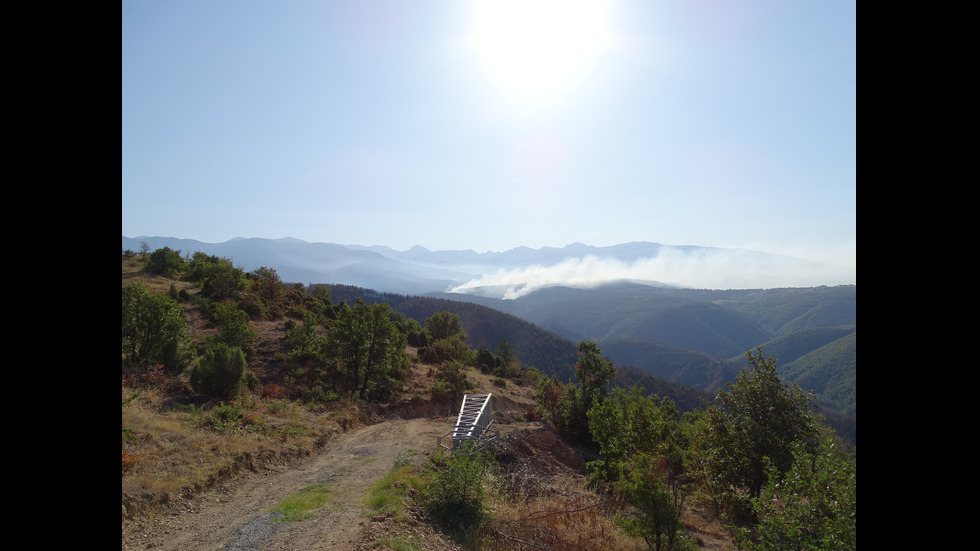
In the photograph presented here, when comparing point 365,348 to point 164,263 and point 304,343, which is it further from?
point 164,263

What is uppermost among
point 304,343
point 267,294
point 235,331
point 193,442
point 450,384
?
point 267,294

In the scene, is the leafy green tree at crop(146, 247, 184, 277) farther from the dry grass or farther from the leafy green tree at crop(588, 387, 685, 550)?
the leafy green tree at crop(588, 387, 685, 550)

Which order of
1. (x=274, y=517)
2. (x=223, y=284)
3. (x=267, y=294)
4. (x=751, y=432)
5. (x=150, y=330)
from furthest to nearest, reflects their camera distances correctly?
(x=267, y=294) → (x=223, y=284) → (x=150, y=330) → (x=751, y=432) → (x=274, y=517)

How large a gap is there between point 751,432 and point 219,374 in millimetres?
20368

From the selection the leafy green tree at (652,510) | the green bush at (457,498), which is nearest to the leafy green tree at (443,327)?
the green bush at (457,498)

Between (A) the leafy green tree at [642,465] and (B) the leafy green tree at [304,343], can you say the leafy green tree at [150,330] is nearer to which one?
(B) the leafy green tree at [304,343]

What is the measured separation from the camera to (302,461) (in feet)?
51.0

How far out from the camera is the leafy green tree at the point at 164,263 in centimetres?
4297

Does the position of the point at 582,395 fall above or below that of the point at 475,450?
below

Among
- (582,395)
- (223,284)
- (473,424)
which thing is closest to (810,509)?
(473,424)

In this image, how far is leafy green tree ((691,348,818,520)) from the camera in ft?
42.9
